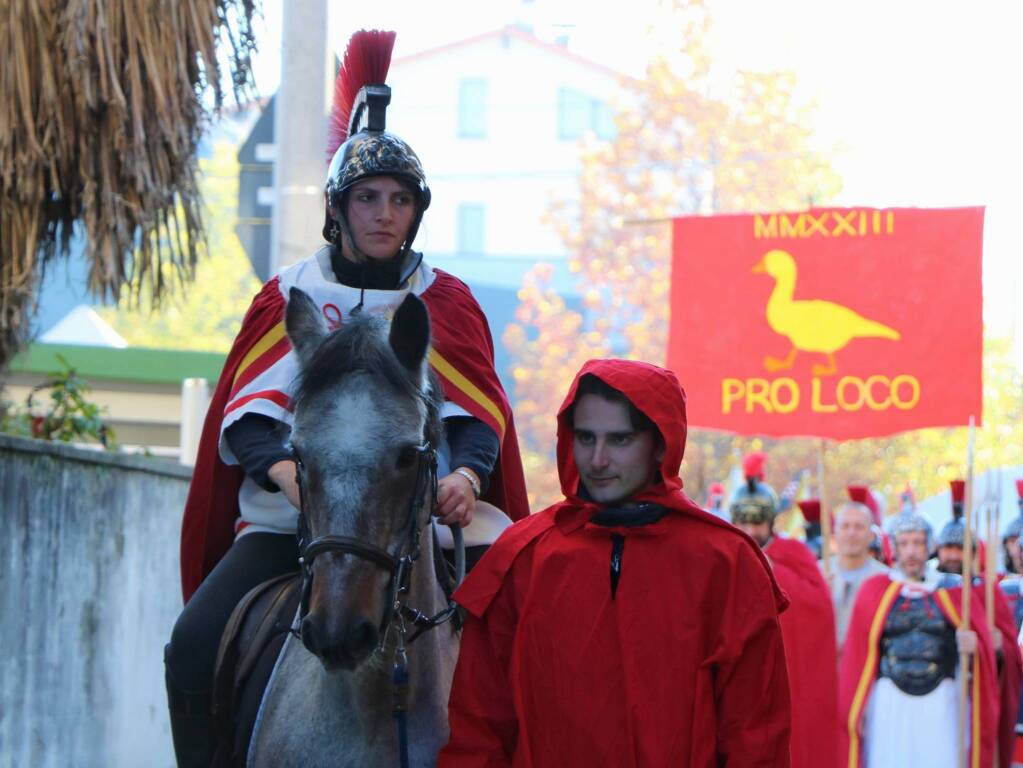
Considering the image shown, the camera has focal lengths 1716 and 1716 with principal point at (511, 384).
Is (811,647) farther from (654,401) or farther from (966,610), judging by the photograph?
(654,401)

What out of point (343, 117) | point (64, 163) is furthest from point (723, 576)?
point (64, 163)

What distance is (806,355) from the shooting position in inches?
522

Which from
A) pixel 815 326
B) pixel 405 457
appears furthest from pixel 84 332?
pixel 405 457

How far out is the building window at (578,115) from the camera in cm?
6619

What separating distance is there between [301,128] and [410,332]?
15.7 ft

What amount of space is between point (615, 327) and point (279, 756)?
3482cm

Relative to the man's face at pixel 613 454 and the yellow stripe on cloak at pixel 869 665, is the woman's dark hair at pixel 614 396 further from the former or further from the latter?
the yellow stripe on cloak at pixel 869 665

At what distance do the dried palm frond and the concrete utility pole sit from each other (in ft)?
1.03

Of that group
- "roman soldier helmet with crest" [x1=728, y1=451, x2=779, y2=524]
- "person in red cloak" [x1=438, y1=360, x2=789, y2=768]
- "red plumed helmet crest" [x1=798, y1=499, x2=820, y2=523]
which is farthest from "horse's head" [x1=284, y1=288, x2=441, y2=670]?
"red plumed helmet crest" [x1=798, y1=499, x2=820, y2=523]

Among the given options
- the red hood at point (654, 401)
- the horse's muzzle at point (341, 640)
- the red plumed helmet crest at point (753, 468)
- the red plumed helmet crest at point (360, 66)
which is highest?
the red plumed helmet crest at point (360, 66)

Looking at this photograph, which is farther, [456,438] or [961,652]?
[961,652]

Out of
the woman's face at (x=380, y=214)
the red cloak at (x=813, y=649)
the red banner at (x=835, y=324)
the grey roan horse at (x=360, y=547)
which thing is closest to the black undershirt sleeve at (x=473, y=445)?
the grey roan horse at (x=360, y=547)

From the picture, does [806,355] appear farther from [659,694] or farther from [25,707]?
[659,694]

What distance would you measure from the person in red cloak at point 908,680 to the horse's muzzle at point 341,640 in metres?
7.94
